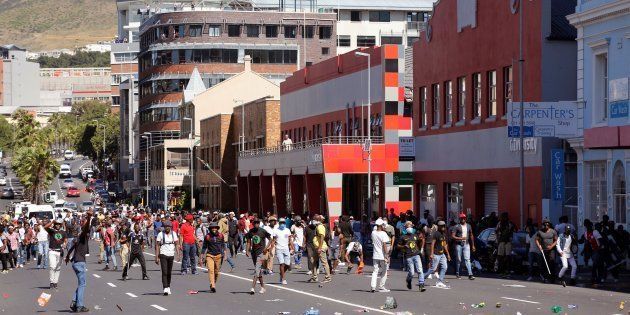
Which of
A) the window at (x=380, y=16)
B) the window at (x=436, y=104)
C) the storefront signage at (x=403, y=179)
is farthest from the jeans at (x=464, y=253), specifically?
the window at (x=380, y=16)

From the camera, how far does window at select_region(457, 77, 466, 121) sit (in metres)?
56.1

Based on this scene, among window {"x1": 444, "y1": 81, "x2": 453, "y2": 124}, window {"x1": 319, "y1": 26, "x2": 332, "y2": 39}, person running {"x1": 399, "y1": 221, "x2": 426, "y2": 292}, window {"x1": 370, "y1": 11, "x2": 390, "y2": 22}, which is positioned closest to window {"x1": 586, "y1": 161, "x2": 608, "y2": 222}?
person running {"x1": 399, "y1": 221, "x2": 426, "y2": 292}

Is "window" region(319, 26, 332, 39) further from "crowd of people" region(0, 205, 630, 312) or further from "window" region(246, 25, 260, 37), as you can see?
"crowd of people" region(0, 205, 630, 312)

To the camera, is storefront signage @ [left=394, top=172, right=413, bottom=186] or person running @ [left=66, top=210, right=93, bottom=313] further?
storefront signage @ [left=394, top=172, right=413, bottom=186]

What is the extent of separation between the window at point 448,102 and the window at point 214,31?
3175 inches

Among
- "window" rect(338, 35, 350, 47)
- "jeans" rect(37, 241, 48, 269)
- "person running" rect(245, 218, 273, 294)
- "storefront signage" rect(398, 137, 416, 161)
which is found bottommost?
"jeans" rect(37, 241, 48, 269)

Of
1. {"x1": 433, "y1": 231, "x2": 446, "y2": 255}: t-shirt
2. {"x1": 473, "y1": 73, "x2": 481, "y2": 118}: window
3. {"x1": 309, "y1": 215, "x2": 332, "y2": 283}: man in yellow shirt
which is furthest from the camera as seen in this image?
{"x1": 473, "y1": 73, "x2": 481, "y2": 118}: window

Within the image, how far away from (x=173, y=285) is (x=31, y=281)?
6.15m

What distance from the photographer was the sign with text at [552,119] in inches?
1703

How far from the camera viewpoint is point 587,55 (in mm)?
42812

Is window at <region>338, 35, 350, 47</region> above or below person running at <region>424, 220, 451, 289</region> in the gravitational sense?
above

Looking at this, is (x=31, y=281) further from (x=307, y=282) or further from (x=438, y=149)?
(x=438, y=149)

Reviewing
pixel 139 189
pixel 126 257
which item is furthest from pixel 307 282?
pixel 139 189

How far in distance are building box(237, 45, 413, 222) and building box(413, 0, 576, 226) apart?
9.85 feet
